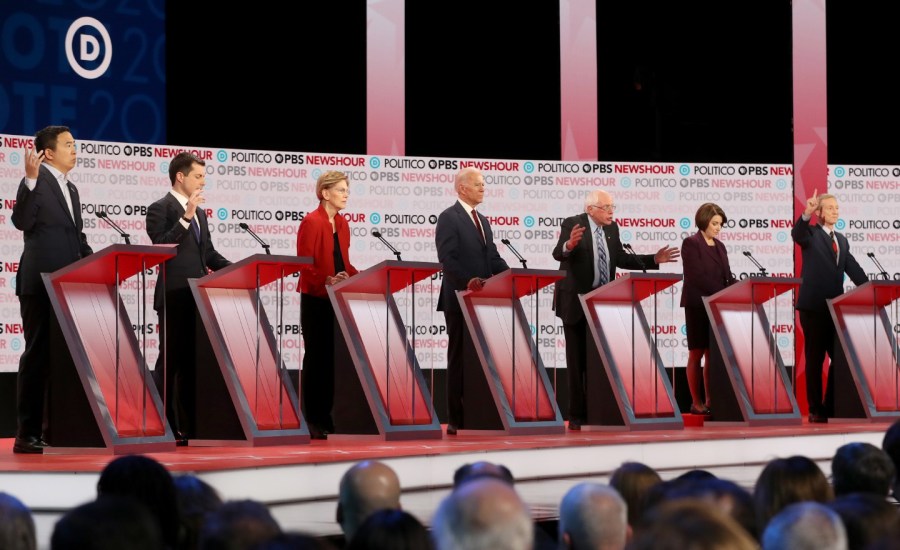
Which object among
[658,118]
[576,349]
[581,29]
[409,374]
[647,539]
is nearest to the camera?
[647,539]

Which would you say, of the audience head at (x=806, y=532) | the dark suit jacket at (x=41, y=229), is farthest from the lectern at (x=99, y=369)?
the audience head at (x=806, y=532)

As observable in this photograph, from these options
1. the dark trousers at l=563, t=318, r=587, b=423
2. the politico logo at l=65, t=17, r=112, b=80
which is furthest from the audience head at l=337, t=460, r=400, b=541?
the politico logo at l=65, t=17, r=112, b=80

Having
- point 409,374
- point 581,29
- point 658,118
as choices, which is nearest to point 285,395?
point 409,374

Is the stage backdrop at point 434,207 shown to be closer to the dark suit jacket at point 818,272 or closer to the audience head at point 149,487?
the dark suit jacket at point 818,272

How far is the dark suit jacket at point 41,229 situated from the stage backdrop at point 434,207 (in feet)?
6.48

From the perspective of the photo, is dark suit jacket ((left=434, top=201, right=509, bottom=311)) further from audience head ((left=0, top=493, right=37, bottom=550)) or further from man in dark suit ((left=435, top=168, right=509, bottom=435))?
audience head ((left=0, top=493, right=37, bottom=550))

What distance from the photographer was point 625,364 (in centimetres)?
814

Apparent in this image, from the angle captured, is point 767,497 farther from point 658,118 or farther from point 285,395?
point 658,118

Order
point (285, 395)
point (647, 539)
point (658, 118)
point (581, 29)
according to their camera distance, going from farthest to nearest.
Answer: point (658, 118)
point (581, 29)
point (285, 395)
point (647, 539)

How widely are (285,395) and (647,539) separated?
5.11m

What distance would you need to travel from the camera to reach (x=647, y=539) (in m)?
1.79

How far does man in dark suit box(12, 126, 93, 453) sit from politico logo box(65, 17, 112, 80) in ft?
8.36

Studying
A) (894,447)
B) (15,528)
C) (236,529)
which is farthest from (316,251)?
(236,529)

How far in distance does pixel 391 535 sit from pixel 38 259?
172 inches
